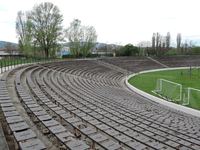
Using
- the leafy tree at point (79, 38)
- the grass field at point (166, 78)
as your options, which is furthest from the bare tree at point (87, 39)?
the grass field at point (166, 78)

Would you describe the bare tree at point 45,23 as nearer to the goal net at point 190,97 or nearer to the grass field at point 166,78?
the grass field at point 166,78

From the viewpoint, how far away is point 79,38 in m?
56.7

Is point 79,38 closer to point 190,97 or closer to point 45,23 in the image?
point 45,23

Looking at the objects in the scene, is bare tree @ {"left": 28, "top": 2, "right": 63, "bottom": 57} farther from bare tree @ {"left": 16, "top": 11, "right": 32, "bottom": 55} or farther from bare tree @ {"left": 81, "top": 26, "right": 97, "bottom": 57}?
bare tree @ {"left": 81, "top": 26, "right": 97, "bottom": 57}

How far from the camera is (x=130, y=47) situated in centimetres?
6575

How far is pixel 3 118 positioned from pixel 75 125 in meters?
2.31

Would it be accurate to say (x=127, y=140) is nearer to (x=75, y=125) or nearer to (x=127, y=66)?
(x=75, y=125)

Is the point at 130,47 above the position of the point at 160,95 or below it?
above

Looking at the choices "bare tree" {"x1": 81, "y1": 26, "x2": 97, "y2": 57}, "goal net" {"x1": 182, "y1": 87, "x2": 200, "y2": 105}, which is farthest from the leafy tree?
"goal net" {"x1": 182, "y1": 87, "x2": 200, "y2": 105}

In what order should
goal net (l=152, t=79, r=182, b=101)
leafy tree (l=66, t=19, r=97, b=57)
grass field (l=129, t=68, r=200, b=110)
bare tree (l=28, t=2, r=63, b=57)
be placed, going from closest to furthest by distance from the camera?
grass field (l=129, t=68, r=200, b=110)
goal net (l=152, t=79, r=182, b=101)
bare tree (l=28, t=2, r=63, b=57)
leafy tree (l=66, t=19, r=97, b=57)

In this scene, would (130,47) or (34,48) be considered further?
(130,47)

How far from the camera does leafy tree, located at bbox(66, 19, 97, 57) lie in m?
56.2

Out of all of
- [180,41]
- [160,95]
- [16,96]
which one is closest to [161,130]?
[16,96]

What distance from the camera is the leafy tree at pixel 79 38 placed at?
184ft
